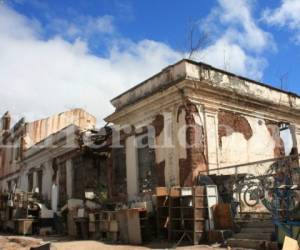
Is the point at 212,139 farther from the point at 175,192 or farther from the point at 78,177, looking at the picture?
the point at 78,177

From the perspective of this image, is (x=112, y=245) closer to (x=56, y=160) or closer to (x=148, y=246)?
(x=148, y=246)

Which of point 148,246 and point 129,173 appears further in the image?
point 129,173

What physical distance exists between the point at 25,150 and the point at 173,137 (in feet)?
60.2

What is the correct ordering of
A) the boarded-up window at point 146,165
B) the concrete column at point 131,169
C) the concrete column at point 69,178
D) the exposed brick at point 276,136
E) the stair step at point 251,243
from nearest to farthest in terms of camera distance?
the stair step at point 251,243, the boarded-up window at point 146,165, the concrete column at point 131,169, the exposed brick at point 276,136, the concrete column at point 69,178

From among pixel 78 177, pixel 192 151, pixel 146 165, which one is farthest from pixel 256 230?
pixel 78 177

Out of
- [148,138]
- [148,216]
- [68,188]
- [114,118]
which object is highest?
[114,118]

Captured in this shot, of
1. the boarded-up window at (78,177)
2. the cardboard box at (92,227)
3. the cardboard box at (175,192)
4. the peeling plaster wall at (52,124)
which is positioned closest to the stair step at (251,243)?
the cardboard box at (175,192)

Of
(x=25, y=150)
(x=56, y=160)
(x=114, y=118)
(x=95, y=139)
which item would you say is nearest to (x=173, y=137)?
(x=114, y=118)

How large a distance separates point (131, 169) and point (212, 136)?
3788 mm

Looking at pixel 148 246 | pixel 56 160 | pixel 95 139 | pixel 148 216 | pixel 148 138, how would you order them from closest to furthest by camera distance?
pixel 148 246, pixel 148 216, pixel 148 138, pixel 95 139, pixel 56 160

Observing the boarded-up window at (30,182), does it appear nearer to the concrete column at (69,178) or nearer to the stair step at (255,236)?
the concrete column at (69,178)

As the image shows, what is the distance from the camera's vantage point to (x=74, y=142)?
21.2 m

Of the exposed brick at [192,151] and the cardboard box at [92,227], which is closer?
the exposed brick at [192,151]

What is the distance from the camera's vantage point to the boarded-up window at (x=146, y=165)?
1515 centimetres
